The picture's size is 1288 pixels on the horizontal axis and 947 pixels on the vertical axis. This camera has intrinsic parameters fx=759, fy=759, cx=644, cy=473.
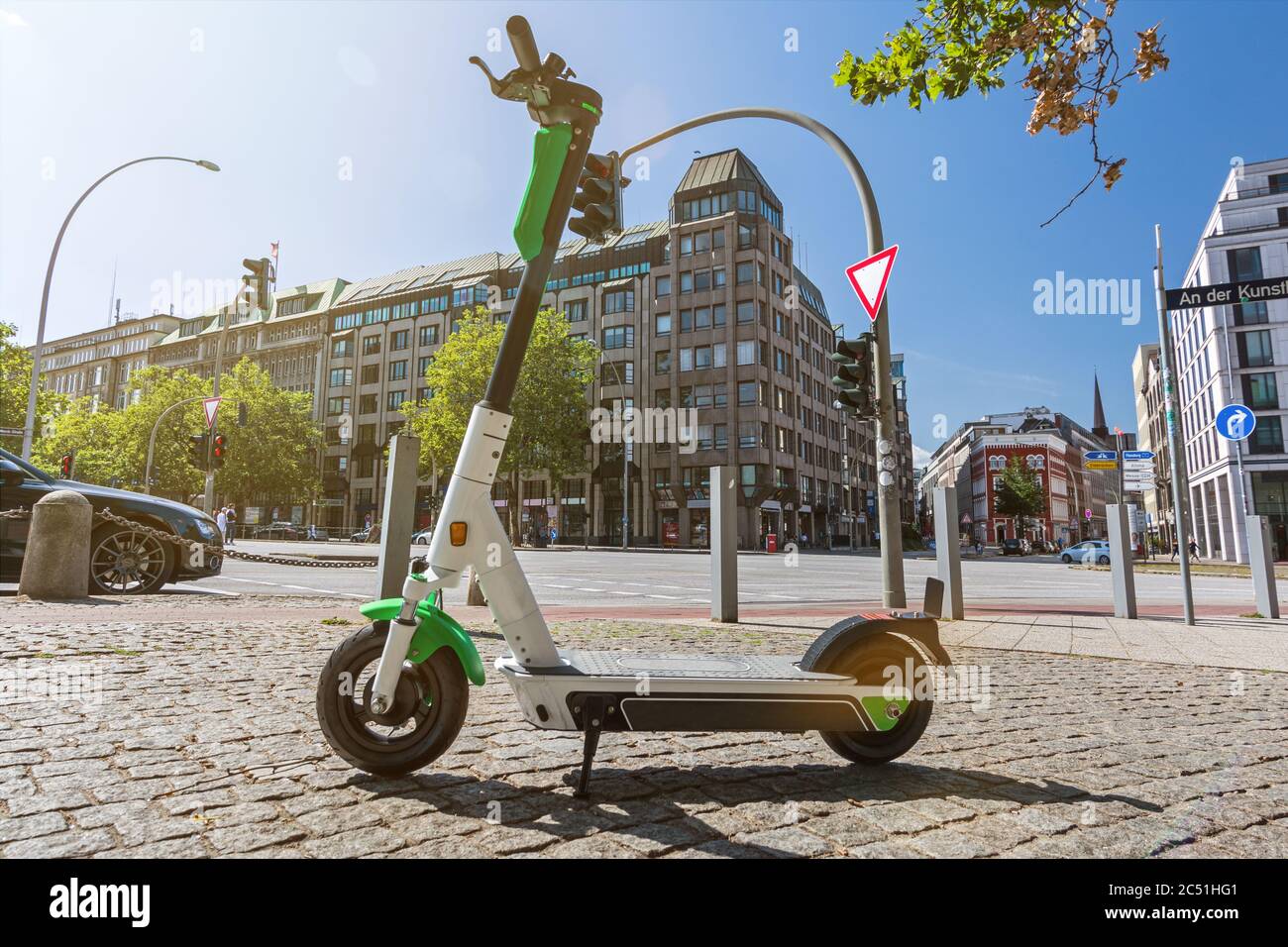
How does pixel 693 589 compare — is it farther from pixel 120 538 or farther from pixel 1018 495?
pixel 1018 495

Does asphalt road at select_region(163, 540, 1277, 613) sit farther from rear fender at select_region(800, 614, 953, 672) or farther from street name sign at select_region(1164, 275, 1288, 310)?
rear fender at select_region(800, 614, 953, 672)

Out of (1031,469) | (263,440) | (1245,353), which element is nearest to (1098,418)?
(1031,469)

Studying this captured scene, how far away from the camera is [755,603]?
11.8 m

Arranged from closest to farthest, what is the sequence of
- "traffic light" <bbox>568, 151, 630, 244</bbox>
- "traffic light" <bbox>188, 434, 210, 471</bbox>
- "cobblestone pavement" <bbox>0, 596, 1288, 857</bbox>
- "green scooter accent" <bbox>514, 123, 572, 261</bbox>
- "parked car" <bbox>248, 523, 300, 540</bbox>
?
"cobblestone pavement" <bbox>0, 596, 1288, 857</bbox>
"green scooter accent" <bbox>514, 123, 572, 261</bbox>
"traffic light" <bbox>568, 151, 630, 244</bbox>
"traffic light" <bbox>188, 434, 210, 471</bbox>
"parked car" <bbox>248, 523, 300, 540</bbox>

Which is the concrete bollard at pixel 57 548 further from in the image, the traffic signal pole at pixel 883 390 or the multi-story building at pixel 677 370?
the multi-story building at pixel 677 370

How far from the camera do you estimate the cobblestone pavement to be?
228 cm

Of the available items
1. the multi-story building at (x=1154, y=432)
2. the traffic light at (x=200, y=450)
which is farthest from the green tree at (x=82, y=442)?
the multi-story building at (x=1154, y=432)

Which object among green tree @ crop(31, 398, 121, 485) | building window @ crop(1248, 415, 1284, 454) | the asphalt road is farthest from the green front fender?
green tree @ crop(31, 398, 121, 485)

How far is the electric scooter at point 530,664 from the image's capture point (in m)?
2.74

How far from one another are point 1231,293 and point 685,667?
7661 mm

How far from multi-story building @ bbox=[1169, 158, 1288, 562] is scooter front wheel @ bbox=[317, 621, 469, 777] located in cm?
5302

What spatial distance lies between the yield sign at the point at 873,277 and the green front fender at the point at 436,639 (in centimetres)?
635

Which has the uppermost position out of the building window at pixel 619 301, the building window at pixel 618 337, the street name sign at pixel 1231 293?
the building window at pixel 619 301
